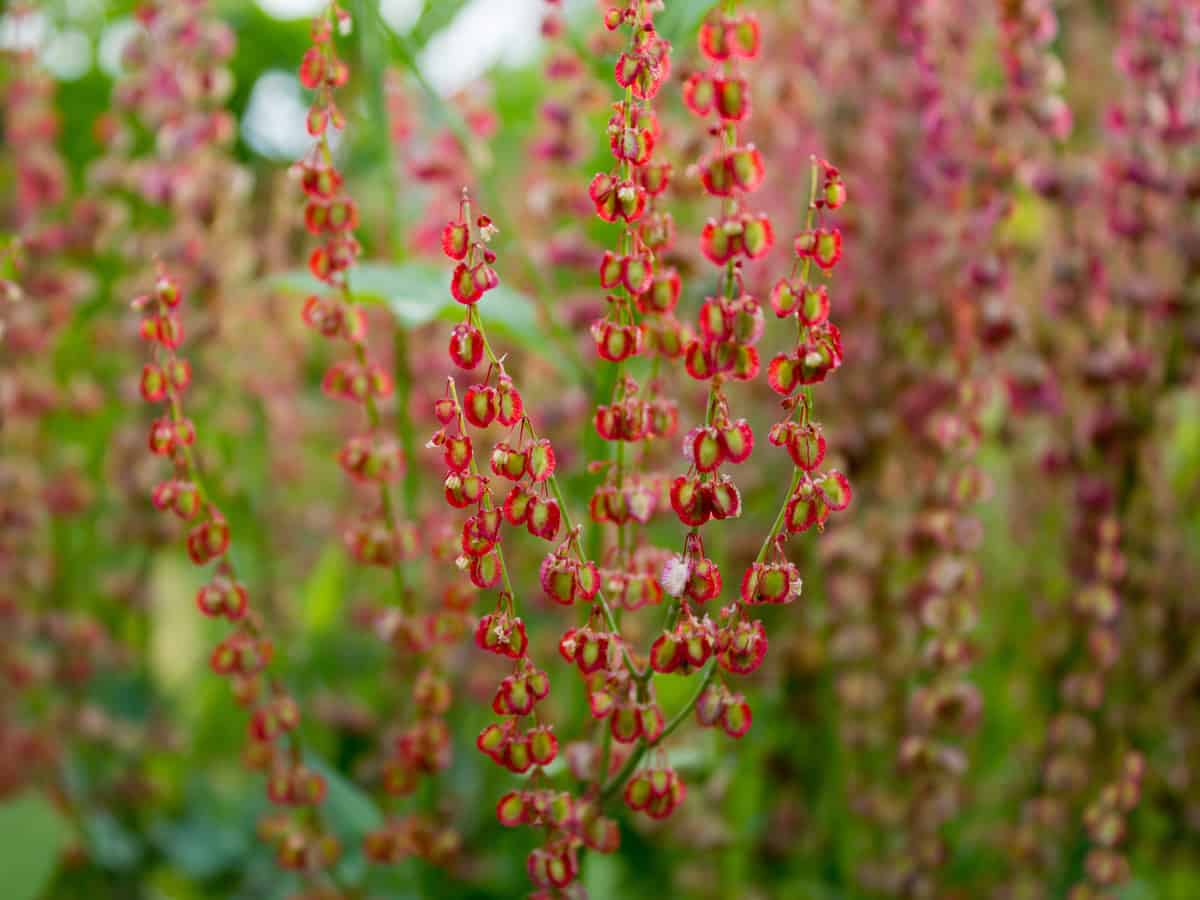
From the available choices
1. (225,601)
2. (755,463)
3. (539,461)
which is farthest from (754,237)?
(755,463)

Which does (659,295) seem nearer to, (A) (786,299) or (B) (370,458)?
(A) (786,299)

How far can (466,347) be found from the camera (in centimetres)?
44

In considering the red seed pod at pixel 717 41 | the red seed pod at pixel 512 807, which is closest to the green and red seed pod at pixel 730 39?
the red seed pod at pixel 717 41

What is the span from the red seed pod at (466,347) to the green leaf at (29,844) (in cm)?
62

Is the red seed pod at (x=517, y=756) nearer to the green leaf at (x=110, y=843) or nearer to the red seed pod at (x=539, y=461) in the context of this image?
the red seed pod at (x=539, y=461)

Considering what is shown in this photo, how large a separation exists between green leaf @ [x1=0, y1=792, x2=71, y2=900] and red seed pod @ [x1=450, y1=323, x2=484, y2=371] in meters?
0.62

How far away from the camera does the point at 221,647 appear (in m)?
0.61

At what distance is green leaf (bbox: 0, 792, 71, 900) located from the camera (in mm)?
843

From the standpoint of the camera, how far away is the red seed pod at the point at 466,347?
442mm

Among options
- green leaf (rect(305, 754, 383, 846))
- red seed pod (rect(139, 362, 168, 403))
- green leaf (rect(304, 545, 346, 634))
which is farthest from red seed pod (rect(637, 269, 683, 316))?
green leaf (rect(304, 545, 346, 634))

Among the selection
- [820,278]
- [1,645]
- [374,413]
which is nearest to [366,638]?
[1,645]

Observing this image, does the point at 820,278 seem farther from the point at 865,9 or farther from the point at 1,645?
the point at 1,645

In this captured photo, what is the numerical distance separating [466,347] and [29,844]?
65 centimetres

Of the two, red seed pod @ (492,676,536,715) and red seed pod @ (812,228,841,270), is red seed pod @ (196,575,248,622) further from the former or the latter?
red seed pod @ (812,228,841,270)
